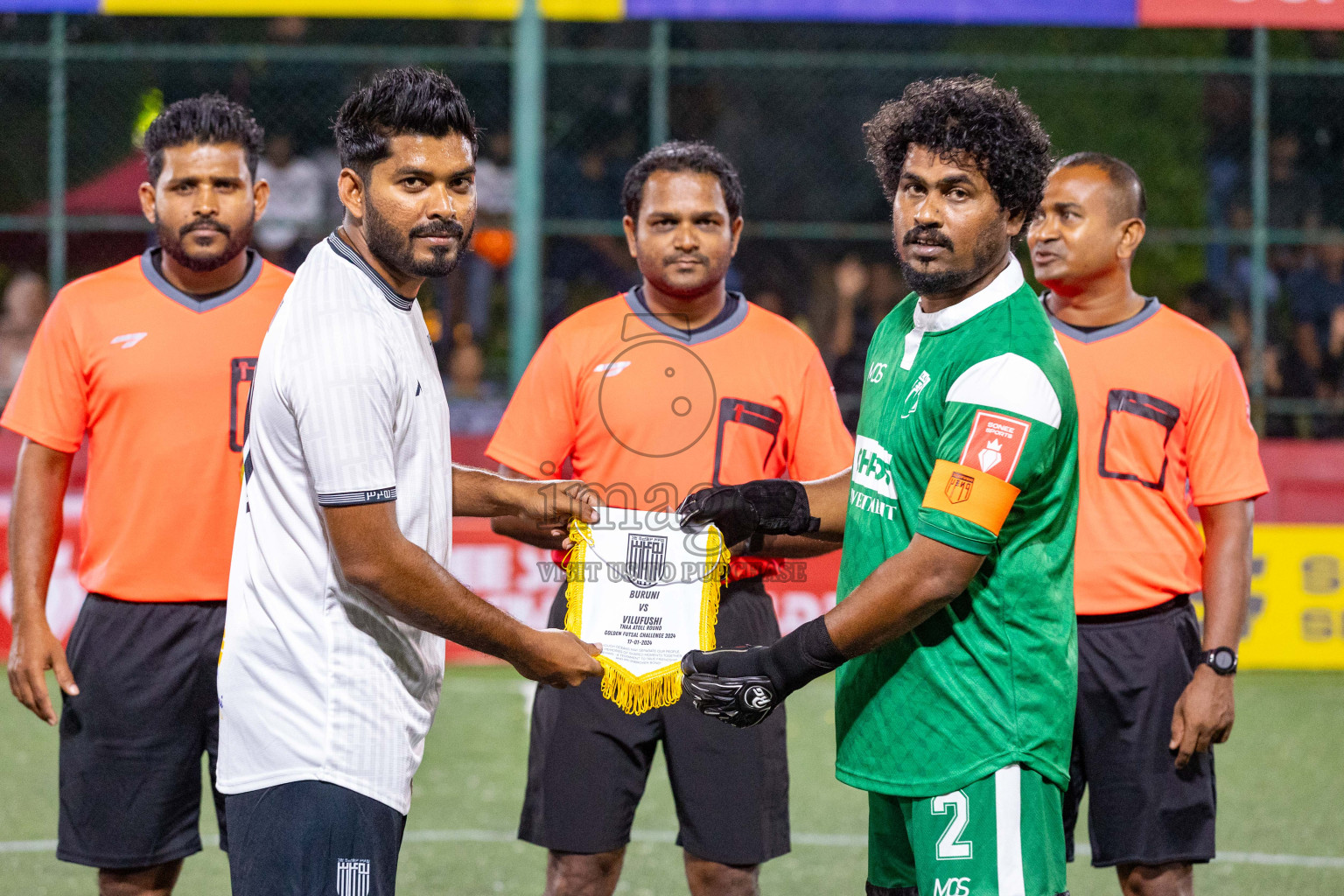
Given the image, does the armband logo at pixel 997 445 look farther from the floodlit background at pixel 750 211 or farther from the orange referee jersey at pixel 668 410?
the floodlit background at pixel 750 211

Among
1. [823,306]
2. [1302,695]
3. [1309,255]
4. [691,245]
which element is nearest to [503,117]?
[823,306]

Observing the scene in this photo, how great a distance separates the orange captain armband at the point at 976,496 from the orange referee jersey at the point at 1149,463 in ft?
4.55

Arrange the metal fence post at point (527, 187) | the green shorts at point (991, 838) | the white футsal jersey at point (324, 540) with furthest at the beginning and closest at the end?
the metal fence post at point (527, 187)
the green shorts at point (991, 838)
the white футsal jersey at point (324, 540)

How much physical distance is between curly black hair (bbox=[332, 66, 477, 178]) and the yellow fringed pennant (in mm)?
1072

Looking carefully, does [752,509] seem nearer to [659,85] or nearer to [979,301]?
[979,301]

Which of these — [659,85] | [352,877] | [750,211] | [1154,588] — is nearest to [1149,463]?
[1154,588]

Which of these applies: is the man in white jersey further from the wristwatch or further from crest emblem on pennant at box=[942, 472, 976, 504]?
the wristwatch

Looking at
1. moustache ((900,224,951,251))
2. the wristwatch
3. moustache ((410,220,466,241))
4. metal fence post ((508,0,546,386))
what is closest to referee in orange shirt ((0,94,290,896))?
moustache ((410,220,466,241))

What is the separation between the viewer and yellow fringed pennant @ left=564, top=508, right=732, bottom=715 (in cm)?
348

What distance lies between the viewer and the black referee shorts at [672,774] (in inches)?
155

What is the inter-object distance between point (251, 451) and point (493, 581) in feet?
18.4

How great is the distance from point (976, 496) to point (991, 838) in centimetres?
70

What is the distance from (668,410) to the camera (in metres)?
4.08

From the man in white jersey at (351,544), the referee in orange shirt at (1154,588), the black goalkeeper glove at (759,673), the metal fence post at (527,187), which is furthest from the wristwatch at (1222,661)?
→ the metal fence post at (527,187)
